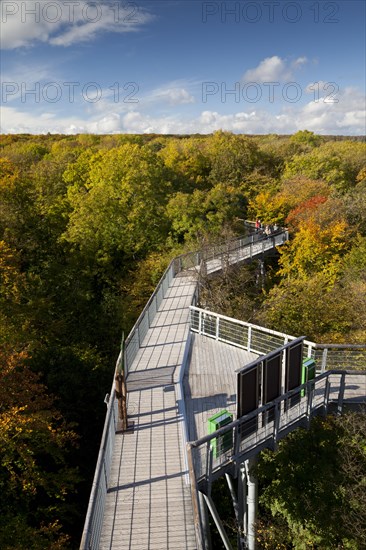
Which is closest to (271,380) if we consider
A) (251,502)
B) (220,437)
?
(220,437)

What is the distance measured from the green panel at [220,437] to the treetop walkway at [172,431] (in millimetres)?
104

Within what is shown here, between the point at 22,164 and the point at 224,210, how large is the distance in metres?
25.5

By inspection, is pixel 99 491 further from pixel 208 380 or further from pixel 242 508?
pixel 242 508

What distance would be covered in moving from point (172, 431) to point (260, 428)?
7.12 feet

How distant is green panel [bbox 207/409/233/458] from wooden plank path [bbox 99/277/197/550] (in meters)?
0.86

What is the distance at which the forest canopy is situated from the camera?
14.7m

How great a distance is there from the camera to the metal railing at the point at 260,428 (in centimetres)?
904

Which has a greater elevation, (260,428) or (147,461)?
(260,428)

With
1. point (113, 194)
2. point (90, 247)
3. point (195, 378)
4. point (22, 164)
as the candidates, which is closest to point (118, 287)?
point (90, 247)

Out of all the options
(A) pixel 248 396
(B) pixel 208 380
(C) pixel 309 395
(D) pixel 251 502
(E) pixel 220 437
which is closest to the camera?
(E) pixel 220 437

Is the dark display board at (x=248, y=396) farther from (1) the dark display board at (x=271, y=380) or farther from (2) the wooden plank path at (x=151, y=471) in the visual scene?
(2) the wooden plank path at (x=151, y=471)

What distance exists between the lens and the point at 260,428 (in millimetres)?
10367

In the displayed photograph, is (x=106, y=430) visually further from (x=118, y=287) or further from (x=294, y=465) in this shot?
(x=118, y=287)

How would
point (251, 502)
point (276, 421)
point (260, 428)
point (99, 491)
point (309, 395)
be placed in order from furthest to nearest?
point (251, 502), point (309, 395), point (276, 421), point (260, 428), point (99, 491)
